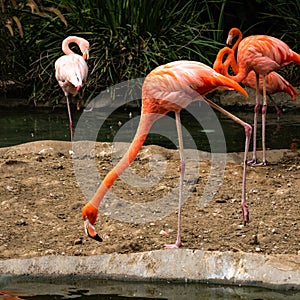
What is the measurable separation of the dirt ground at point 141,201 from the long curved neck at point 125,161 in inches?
14.1

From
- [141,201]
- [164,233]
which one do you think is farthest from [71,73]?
[164,233]

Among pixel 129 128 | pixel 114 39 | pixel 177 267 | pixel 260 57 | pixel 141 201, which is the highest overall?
pixel 260 57

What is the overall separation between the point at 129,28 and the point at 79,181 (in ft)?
13.1

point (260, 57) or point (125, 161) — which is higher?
point (260, 57)

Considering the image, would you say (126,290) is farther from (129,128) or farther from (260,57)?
(129,128)

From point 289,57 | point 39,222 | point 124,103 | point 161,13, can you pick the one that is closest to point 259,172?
point 289,57

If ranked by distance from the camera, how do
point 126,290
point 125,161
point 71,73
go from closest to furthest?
point 126,290 < point 125,161 < point 71,73

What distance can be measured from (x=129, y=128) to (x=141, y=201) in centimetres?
258

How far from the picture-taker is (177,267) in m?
3.78

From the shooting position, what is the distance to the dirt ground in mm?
4164

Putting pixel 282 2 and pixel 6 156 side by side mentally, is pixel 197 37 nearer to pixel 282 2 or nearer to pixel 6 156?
pixel 282 2

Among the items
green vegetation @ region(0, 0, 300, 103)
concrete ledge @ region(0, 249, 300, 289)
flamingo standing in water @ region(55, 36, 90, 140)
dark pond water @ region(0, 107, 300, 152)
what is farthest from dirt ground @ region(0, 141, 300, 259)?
green vegetation @ region(0, 0, 300, 103)

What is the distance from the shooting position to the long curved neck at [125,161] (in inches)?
152

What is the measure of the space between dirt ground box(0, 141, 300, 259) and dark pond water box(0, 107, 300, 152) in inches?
31.7
